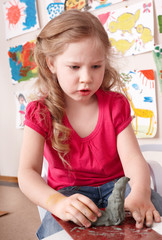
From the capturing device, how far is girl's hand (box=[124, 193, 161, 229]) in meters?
0.52

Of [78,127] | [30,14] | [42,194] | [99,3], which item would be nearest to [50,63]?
[78,127]

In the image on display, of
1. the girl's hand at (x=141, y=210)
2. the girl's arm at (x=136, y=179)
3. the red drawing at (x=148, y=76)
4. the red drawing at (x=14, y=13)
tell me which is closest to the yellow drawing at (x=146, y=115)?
the red drawing at (x=148, y=76)

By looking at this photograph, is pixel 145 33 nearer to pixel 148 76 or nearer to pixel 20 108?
pixel 148 76

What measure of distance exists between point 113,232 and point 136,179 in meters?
0.26

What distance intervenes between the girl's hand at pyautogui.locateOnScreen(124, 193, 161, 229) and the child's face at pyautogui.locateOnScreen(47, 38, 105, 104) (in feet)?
0.92

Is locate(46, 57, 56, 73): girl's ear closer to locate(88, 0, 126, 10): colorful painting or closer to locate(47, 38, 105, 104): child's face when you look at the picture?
locate(47, 38, 105, 104): child's face

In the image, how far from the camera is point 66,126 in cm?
83

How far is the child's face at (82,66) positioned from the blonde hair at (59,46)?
2 cm

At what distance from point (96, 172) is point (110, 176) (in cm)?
4

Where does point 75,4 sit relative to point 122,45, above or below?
above

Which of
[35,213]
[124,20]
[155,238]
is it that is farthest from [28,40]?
[155,238]

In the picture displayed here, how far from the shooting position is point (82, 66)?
27.6 inches

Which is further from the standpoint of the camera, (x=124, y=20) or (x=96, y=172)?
Result: (x=124, y=20)

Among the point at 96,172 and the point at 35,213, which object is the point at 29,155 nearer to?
the point at 96,172
